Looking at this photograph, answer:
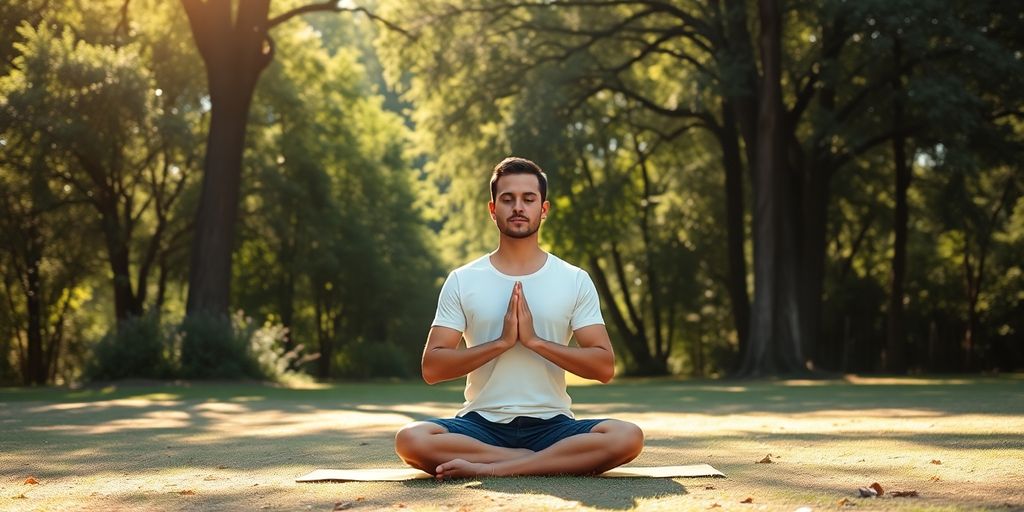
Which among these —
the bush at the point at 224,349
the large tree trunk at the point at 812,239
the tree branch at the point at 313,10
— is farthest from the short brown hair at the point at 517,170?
the large tree trunk at the point at 812,239

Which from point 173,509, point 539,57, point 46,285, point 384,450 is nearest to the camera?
point 173,509

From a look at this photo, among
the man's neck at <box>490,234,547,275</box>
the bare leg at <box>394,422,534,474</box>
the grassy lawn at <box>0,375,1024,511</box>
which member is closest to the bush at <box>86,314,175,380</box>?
the grassy lawn at <box>0,375,1024,511</box>

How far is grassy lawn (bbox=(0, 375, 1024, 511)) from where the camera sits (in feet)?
21.5

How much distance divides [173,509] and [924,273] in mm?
48639

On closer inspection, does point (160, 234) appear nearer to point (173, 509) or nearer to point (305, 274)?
point (305, 274)

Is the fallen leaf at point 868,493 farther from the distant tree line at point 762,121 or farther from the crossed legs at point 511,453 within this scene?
the distant tree line at point 762,121

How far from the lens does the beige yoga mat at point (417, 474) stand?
755cm

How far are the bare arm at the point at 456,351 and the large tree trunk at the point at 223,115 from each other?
74.0 feet

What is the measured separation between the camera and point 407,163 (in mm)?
56844

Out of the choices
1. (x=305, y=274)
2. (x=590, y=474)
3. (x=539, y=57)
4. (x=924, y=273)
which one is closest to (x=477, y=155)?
(x=539, y=57)

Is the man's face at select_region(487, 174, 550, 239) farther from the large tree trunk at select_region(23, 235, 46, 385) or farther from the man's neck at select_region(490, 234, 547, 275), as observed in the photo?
the large tree trunk at select_region(23, 235, 46, 385)

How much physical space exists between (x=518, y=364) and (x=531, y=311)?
0.32m

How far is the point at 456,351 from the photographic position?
7.18m

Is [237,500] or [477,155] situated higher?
[477,155]
